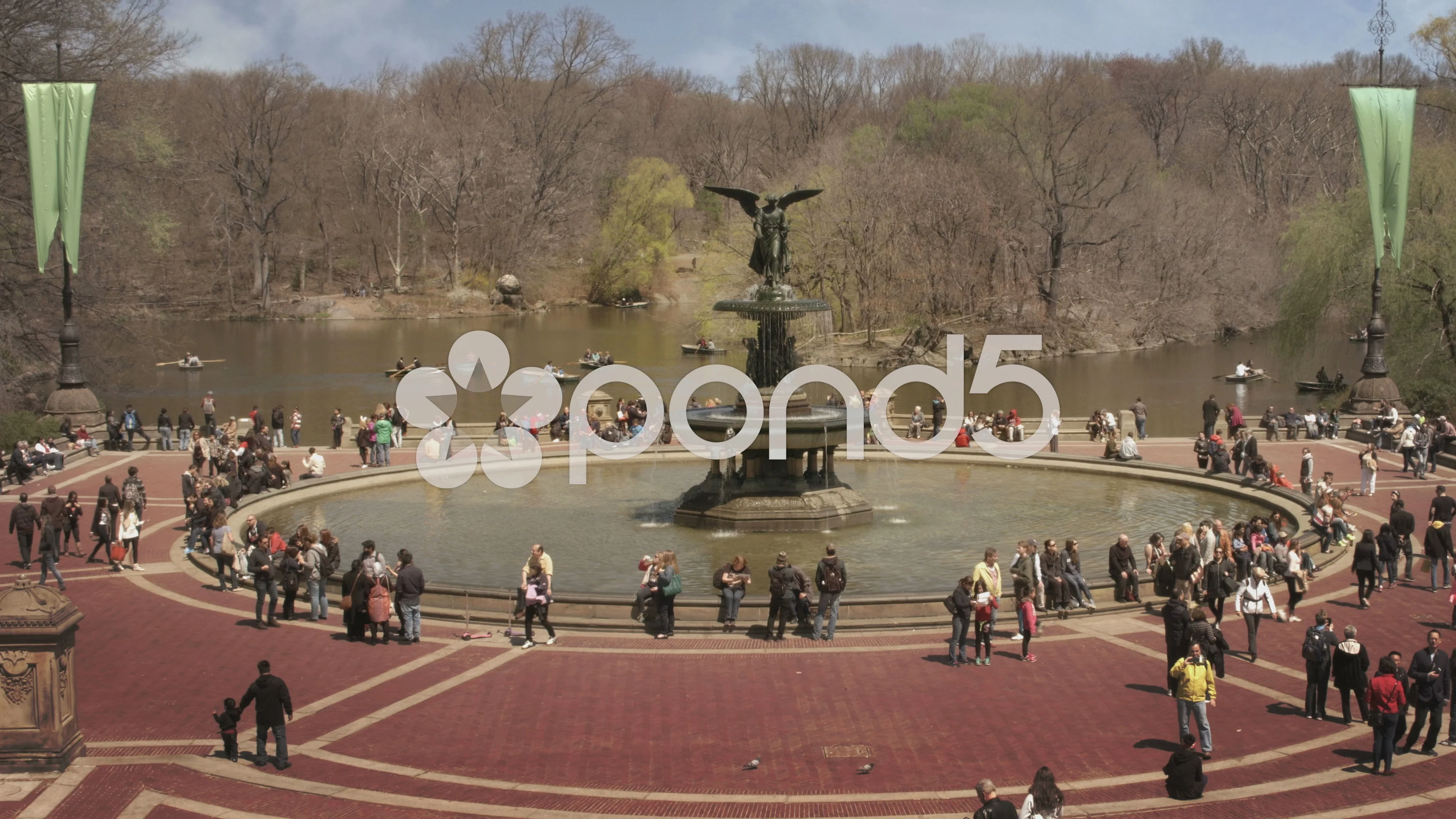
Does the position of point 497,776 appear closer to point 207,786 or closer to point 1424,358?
point 207,786

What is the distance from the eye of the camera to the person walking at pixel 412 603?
1892 centimetres

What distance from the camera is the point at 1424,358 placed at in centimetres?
4634

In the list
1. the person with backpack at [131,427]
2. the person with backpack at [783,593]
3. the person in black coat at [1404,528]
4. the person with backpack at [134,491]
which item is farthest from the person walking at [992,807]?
the person with backpack at [131,427]

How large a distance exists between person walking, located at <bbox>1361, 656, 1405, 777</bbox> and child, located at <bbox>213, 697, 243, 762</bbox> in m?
11.0

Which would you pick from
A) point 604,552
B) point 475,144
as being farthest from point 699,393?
point 475,144

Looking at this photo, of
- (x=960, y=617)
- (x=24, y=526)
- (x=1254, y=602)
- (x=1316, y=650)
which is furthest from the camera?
(x=24, y=526)

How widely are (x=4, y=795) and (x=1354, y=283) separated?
152 ft

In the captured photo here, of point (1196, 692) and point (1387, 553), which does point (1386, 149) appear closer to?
point (1387, 553)

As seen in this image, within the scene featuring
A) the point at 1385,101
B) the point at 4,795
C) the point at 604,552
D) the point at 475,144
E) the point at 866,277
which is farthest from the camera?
the point at 475,144

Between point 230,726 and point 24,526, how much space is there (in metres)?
11.7

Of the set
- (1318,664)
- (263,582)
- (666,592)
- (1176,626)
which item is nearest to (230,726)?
(263,582)

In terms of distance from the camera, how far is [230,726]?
14336 mm

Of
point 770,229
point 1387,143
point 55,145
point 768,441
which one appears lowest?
point 768,441

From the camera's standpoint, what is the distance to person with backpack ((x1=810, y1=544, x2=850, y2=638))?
18859 mm
